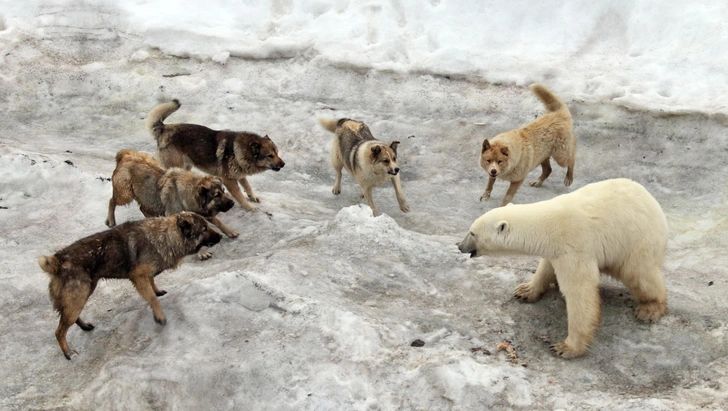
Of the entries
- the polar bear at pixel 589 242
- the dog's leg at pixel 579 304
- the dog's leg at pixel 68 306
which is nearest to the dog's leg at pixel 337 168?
the polar bear at pixel 589 242

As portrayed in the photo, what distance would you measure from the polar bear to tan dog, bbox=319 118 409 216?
3.48 metres

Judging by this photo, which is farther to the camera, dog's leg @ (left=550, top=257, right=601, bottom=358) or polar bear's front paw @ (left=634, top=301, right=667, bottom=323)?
polar bear's front paw @ (left=634, top=301, right=667, bottom=323)

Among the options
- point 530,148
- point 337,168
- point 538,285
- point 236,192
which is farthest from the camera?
point 337,168

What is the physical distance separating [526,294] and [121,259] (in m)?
4.01

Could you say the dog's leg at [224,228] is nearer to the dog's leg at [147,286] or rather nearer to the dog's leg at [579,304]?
the dog's leg at [147,286]

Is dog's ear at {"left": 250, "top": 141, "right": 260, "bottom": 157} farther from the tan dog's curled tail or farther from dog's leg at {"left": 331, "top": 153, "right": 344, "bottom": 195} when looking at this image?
the tan dog's curled tail

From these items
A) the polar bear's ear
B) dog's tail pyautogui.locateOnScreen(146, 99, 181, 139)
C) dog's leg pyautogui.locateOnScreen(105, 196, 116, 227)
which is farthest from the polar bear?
dog's tail pyautogui.locateOnScreen(146, 99, 181, 139)

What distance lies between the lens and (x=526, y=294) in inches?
238

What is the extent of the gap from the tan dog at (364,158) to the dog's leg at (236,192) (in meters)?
1.80

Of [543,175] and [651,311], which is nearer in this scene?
[651,311]

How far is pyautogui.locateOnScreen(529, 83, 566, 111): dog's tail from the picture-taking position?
32.0 ft

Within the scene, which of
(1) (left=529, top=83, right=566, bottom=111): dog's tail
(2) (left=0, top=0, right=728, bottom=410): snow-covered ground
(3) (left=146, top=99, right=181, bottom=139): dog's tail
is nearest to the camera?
(2) (left=0, top=0, right=728, bottom=410): snow-covered ground

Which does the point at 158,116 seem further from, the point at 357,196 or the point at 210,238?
the point at 210,238

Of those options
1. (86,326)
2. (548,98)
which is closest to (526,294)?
(86,326)
